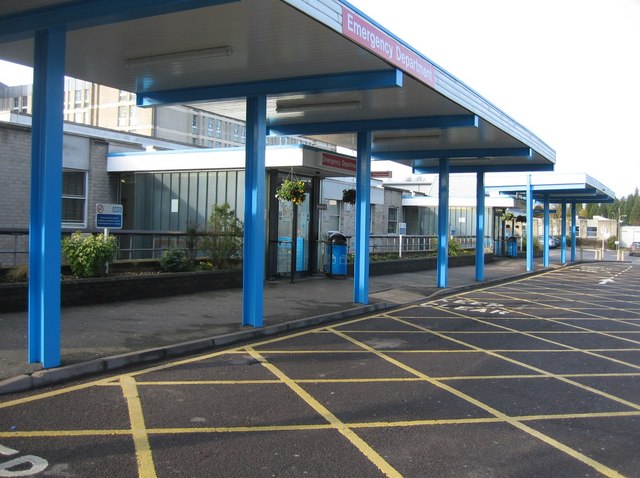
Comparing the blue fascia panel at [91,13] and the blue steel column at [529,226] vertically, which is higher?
the blue fascia panel at [91,13]

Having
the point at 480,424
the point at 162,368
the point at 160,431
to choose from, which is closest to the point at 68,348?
the point at 162,368

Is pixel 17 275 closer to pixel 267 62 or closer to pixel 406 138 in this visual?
pixel 267 62

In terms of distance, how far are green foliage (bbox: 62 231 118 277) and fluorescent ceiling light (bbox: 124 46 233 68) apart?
3.89 meters

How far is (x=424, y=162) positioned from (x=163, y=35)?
13.5 meters

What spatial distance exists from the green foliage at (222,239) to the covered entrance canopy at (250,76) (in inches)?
111

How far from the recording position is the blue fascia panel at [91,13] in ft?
20.2

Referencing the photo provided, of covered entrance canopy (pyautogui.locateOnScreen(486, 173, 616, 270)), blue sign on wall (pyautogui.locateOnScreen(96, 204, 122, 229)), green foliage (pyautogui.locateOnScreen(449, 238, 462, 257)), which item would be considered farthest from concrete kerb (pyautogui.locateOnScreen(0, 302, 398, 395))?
covered entrance canopy (pyautogui.locateOnScreen(486, 173, 616, 270))

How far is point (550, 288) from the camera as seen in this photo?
751 inches

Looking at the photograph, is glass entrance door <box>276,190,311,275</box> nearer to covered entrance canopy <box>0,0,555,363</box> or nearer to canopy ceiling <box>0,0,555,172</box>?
covered entrance canopy <box>0,0,555,363</box>

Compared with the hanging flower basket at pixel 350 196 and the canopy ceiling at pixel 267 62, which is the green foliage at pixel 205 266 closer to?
the canopy ceiling at pixel 267 62

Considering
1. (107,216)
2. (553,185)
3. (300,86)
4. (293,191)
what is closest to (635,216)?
(553,185)

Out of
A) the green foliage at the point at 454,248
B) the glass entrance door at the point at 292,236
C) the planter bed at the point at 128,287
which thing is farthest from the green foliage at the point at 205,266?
the green foliage at the point at 454,248

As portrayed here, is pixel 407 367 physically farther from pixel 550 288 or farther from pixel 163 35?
pixel 550 288

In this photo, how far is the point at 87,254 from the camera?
35.9 ft
